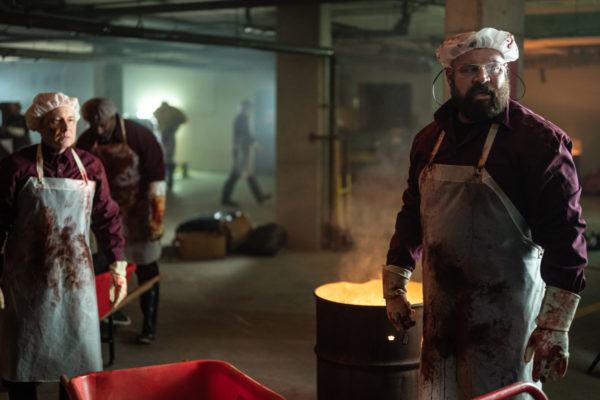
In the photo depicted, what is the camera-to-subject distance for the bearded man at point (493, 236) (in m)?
2.53

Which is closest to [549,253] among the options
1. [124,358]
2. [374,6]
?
[124,358]

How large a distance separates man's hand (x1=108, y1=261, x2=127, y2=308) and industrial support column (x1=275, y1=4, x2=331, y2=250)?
568 centimetres

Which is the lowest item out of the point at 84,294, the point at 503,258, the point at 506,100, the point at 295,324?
the point at 295,324

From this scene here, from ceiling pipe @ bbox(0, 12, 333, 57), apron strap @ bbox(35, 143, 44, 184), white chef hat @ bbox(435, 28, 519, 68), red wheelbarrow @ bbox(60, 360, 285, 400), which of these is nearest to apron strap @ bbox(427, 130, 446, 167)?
white chef hat @ bbox(435, 28, 519, 68)

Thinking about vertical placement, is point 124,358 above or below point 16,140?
below

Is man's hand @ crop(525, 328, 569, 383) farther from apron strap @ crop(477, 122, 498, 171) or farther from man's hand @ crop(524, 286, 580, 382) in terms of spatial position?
apron strap @ crop(477, 122, 498, 171)

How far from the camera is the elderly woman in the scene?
367 cm

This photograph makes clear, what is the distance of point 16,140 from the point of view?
7.75 meters

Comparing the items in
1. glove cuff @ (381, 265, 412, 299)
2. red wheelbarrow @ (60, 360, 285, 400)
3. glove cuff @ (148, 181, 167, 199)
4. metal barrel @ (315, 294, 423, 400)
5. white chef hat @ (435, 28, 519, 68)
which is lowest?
metal barrel @ (315, 294, 423, 400)

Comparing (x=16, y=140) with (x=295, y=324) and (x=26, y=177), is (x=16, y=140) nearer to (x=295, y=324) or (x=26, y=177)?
(x=295, y=324)

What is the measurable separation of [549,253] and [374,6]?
335 inches

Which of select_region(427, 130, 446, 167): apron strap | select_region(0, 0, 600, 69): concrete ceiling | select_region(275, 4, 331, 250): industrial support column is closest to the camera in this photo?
select_region(427, 130, 446, 167): apron strap

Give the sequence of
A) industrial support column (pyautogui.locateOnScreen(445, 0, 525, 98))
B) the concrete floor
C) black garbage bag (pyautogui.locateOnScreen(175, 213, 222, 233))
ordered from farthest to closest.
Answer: black garbage bag (pyautogui.locateOnScreen(175, 213, 222, 233)) < industrial support column (pyautogui.locateOnScreen(445, 0, 525, 98)) < the concrete floor

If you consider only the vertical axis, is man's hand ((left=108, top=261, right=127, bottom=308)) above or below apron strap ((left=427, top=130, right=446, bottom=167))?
below
